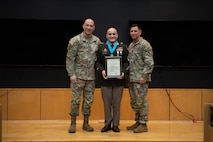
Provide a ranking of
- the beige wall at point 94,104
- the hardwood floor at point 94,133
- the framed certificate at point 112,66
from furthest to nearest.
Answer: the beige wall at point 94,104, the framed certificate at point 112,66, the hardwood floor at point 94,133

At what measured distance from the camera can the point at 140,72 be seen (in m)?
4.30

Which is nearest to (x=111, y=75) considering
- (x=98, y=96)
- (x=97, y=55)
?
(x=97, y=55)

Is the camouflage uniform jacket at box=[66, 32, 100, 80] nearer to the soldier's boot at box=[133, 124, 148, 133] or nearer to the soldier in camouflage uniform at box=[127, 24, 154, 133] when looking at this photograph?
the soldier in camouflage uniform at box=[127, 24, 154, 133]

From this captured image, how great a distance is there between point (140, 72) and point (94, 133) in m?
1.03

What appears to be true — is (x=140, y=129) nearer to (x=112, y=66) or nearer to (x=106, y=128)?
(x=106, y=128)

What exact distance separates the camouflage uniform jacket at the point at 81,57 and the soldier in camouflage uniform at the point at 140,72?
53 cm

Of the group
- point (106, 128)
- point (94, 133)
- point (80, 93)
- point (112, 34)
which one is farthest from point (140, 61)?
point (94, 133)

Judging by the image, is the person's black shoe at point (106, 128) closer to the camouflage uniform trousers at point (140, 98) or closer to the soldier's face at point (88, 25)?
the camouflage uniform trousers at point (140, 98)

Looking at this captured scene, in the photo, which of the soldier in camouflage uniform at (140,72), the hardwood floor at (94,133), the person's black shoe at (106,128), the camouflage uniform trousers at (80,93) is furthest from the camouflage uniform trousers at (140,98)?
the camouflage uniform trousers at (80,93)

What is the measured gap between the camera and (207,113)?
3.35 meters

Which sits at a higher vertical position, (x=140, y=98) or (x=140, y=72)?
(x=140, y=72)

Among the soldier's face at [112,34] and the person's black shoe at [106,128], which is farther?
the person's black shoe at [106,128]

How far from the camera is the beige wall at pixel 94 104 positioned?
5.29 meters

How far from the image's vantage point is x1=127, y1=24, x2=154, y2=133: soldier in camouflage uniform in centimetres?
424
